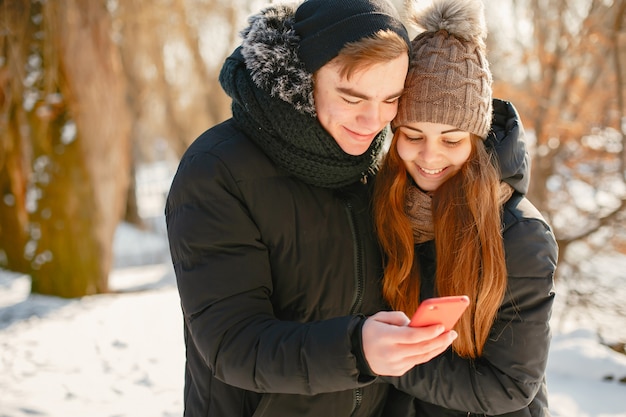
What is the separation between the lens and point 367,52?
1502 millimetres

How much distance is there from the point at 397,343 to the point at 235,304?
0.42 meters

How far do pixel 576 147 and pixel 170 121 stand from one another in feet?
28.2

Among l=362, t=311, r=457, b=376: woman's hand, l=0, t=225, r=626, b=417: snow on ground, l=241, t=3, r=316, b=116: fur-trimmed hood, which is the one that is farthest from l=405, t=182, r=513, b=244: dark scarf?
l=0, t=225, r=626, b=417: snow on ground

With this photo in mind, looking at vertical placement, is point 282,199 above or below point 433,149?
below

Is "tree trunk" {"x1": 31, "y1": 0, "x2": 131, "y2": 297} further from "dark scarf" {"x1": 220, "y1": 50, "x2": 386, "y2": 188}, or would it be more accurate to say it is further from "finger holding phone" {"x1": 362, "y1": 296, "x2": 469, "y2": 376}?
"finger holding phone" {"x1": 362, "y1": 296, "x2": 469, "y2": 376}

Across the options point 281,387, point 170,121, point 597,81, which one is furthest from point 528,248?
point 170,121

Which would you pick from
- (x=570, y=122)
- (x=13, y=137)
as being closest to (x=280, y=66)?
(x=13, y=137)

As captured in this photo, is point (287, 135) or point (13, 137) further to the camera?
point (13, 137)

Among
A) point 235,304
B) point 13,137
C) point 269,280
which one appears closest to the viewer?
point 235,304

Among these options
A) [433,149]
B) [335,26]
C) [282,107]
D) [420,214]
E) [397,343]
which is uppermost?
[335,26]

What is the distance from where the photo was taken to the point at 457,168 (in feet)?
6.08

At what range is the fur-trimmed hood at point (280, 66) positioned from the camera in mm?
1556

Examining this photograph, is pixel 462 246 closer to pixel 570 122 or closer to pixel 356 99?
pixel 356 99

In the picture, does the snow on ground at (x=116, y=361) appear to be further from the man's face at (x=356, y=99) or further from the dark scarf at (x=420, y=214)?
the man's face at (x=356, y=99)
